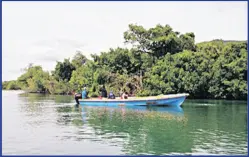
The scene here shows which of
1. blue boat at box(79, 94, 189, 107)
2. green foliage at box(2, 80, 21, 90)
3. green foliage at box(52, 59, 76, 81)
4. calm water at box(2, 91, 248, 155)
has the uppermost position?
green foliage at box(52, 59, 76, 81)

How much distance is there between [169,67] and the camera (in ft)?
145

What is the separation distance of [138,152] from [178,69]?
33011 mm

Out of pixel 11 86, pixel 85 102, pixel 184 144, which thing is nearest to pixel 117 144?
pixel 184 144

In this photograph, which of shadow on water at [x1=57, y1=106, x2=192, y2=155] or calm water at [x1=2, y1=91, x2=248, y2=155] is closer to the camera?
calm water at [x1=2, y1=91, x2=248, y2=155]

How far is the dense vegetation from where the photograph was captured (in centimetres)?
4206

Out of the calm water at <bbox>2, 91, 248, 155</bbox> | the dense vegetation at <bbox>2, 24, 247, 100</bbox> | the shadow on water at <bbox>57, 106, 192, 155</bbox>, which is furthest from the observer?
the dense vegetation at <bbox>2, 24, 247, 100</bbox>

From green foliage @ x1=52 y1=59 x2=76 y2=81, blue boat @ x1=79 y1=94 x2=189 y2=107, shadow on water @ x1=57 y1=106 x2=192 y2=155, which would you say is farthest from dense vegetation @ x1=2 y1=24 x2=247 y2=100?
shadow on water @ x1=57 y1=106 x2=192 y2=155

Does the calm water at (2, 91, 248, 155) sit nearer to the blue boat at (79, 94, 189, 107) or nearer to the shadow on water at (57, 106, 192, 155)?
the shadow on water at (57, 106, 192, 155)

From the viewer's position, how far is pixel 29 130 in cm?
1677

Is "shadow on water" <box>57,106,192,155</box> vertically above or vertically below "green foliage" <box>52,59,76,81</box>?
below

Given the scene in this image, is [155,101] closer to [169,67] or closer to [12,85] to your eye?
[169,67]

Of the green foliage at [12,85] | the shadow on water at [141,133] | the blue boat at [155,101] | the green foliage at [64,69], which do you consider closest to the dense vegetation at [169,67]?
the blue boat at [155,101]

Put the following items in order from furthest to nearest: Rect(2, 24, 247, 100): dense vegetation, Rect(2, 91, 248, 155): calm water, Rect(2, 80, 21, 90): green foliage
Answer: Rect(2, 80, 21, 90): green foliage, Rect(2, 24, 247, 100): dense vegetation, Rect(2, 91, 248, 155): calm water

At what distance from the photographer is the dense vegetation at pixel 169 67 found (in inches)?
1656
